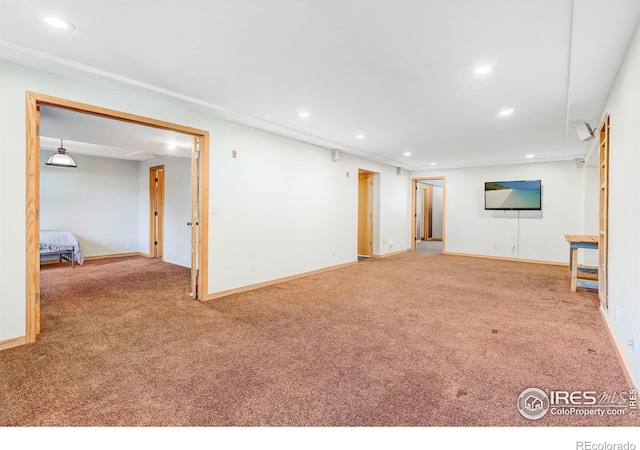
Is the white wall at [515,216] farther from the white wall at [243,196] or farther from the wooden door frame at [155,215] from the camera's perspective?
the wooden door frame at [155,215]

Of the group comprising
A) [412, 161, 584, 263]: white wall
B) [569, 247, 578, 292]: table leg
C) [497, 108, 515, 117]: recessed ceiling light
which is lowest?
[569, 247, 578, 292]: table leg

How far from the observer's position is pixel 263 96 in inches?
132

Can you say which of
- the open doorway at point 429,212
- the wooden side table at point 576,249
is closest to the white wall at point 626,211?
the wooden side table at point 576,249

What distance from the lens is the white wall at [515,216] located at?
6.76 metres

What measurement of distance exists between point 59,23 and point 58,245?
5.50 m

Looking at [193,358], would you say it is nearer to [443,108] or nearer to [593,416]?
[593,416]

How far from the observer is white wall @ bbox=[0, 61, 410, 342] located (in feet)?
8.34

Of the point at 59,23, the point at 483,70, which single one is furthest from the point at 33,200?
the point at 483,70

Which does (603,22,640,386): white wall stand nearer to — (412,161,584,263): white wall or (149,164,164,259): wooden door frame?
(412,161,584,263): white wall

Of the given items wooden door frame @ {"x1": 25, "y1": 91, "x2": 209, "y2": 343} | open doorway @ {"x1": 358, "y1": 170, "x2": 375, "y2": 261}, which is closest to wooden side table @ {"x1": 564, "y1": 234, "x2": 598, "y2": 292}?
open doorway @ {"x1": 358, "y1": 170, "x2": 375, "y2": 261}

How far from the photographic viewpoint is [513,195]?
23.6 ft

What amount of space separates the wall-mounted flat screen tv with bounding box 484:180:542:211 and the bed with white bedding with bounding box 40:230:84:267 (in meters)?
9.00

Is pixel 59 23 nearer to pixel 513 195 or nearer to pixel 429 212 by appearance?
pixel 513 195

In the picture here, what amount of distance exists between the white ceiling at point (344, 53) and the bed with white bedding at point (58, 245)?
143 inches
